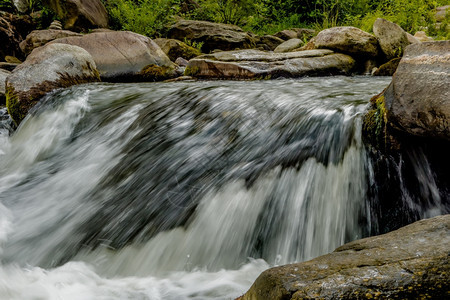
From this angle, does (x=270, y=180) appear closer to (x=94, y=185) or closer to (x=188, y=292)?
(x=188, y=292)

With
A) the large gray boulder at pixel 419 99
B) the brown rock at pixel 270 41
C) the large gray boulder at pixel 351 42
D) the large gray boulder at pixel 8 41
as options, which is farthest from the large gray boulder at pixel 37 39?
the large gray boulder at pixel 419 99

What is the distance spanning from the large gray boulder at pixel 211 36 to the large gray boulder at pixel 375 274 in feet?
35.9

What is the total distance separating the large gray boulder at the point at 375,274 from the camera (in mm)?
1023

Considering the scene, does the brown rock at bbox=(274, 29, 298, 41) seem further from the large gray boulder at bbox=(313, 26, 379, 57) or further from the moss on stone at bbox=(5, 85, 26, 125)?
the moss on stone at bbox=(5, 85, 26, 125)

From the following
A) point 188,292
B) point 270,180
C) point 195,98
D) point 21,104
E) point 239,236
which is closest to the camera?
point 188,292

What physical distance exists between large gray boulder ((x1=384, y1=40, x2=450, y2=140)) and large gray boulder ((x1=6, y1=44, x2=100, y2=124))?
15.4 ft

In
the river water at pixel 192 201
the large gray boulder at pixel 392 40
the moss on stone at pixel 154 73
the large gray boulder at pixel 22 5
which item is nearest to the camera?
the river water at pixel 192 201

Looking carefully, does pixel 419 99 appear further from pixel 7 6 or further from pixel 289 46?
pixel 7 6

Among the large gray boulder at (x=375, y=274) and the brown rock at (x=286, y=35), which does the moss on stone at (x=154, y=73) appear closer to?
the large gray boulder at (x=375, y=274)

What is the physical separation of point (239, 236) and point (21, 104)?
161 inches

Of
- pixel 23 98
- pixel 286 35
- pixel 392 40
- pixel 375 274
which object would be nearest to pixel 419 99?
pixel 375 274

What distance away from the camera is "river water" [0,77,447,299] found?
7.45 ft

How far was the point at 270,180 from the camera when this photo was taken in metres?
2.74

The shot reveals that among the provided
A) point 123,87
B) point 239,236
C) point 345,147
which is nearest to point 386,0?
point 123,87
